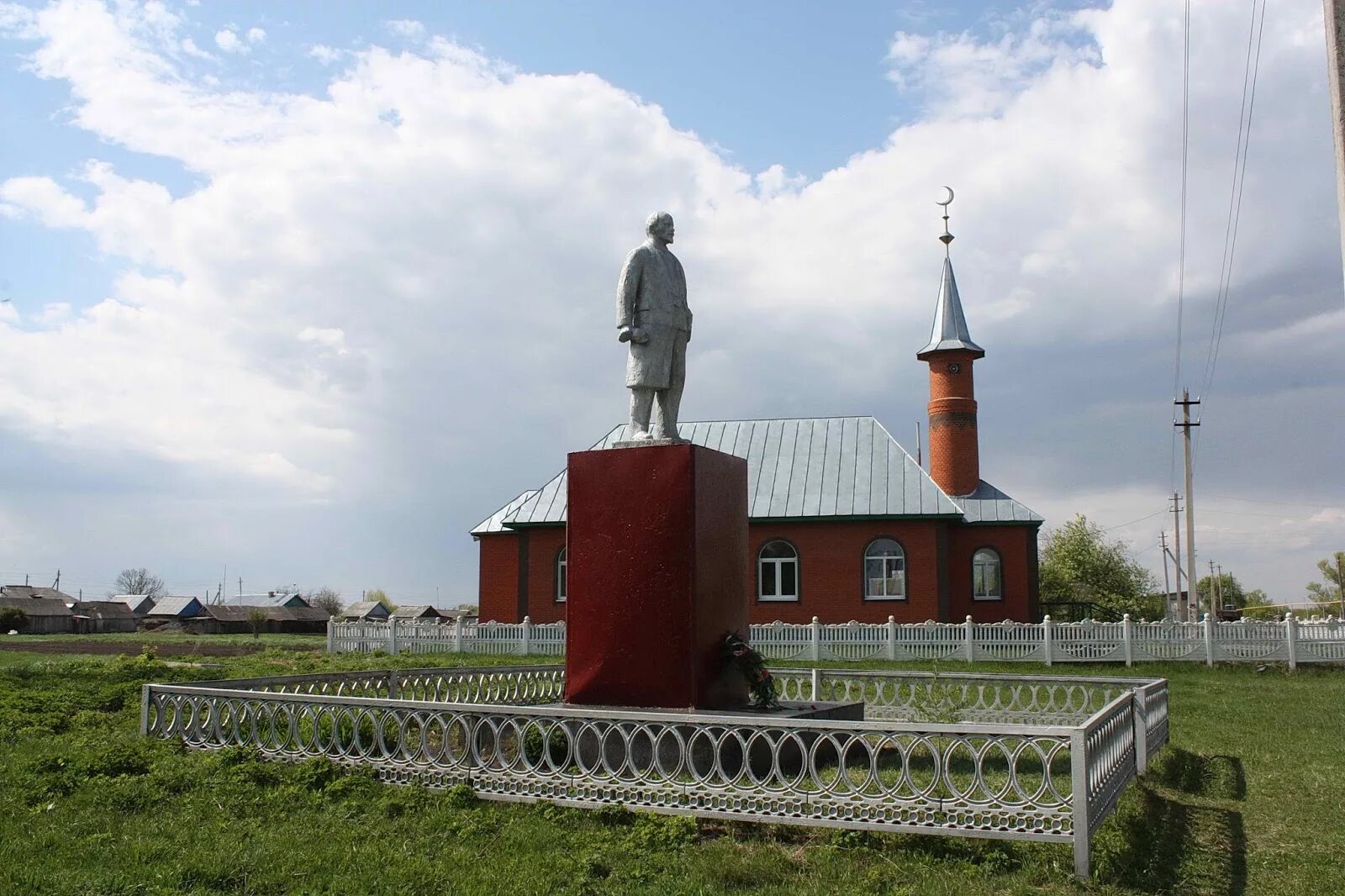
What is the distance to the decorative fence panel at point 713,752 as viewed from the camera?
614 cm

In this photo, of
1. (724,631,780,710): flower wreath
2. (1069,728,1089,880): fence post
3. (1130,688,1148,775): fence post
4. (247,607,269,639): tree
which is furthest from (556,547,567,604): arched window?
(247,607,269,639): tree

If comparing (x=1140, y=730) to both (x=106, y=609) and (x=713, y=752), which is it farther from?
(x=106, y=609)

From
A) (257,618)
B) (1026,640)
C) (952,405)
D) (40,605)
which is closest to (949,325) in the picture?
(952,405)

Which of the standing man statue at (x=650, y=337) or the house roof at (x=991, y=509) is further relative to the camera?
the house roof at (x=991, y=509)

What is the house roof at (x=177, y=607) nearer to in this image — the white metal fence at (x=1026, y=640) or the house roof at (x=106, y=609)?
the house roof at (x=106, y=609)

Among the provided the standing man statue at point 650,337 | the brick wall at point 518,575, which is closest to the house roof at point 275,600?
the brick wall at point 518,575

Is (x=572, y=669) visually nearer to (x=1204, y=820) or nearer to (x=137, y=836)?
(x=137, y=836)

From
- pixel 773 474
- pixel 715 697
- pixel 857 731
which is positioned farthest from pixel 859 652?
pixel 857 731

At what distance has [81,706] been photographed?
1228 cm

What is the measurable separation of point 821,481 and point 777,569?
2.73 metres

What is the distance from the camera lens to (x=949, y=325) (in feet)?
99.7

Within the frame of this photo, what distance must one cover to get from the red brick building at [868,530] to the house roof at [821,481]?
0.13ft

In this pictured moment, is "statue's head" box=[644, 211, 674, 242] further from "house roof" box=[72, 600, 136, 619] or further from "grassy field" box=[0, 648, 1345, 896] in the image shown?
"house roof" box=[72, 600, 136, 619]

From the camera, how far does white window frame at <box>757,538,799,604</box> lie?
2814 cm
